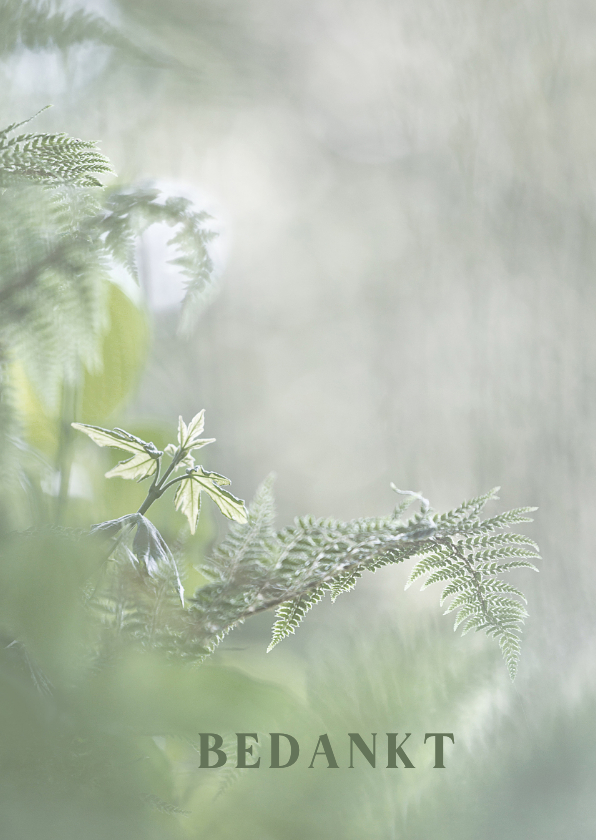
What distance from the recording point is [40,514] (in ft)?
0.74

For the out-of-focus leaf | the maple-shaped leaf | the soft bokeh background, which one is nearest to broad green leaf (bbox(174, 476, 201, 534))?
the maple-shaped leaf

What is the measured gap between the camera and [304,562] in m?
0.13

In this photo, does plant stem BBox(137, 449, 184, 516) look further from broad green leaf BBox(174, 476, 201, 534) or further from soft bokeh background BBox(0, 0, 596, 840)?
soft bokeh background BBox(0, 0, 596, 840)

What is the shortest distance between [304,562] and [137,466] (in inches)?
2.3

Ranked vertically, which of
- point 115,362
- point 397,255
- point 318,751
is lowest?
point 318,751

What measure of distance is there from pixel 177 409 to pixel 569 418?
0.46 m

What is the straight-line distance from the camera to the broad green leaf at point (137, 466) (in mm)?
152

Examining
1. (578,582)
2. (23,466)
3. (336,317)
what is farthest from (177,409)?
(578,582)

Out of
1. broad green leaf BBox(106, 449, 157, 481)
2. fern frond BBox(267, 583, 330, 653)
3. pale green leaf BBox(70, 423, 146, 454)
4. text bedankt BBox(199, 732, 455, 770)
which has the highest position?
pale green leaf BBox(70, 423, 146, 454)

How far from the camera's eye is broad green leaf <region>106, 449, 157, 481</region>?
0.50 feet

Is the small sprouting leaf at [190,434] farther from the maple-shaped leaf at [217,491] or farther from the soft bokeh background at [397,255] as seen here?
the soft bokeh background at [397,255]

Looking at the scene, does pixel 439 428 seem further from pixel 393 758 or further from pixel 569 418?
pixel 393 758

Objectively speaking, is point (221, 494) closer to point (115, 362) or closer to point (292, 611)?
point (292, 611)

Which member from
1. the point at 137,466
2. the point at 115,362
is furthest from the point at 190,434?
the point at 115,362
